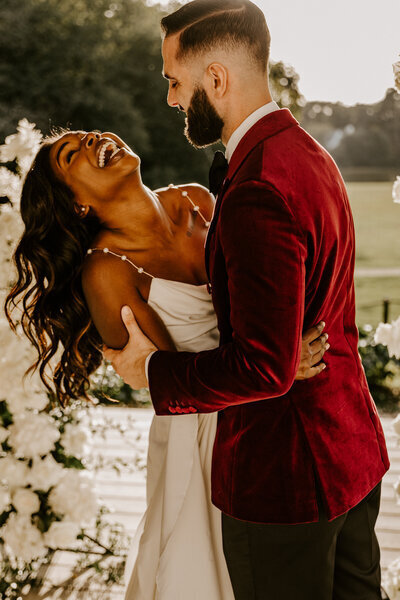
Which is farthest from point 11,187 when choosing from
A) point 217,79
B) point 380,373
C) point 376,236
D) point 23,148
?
point 376,236

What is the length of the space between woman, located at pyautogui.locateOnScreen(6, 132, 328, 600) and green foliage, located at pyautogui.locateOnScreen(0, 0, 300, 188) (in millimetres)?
7704

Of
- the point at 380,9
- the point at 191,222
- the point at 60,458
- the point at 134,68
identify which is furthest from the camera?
the point at 134,68

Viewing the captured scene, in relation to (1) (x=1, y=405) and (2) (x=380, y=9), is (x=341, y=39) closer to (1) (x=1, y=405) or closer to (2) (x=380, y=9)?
(2) (x=380, y=9)

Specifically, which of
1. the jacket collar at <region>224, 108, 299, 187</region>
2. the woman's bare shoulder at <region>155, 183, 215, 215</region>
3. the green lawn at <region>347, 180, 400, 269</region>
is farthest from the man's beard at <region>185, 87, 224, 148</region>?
the green lawn at <region>347, 180, 400, 269</region>

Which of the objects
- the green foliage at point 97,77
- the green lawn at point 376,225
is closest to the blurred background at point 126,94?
the green foliage at point 97,77

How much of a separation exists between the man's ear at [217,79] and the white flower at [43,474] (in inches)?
51.5

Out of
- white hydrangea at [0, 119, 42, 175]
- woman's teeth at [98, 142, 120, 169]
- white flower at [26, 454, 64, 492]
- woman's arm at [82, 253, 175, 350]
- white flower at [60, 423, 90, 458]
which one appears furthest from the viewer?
white flower at [60, 423, 90, 458]

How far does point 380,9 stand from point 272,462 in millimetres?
3649

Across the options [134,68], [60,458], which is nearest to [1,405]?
[60,458]

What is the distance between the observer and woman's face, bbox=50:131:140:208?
68.1 inches

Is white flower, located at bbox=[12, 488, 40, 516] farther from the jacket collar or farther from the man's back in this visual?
the jacket collar

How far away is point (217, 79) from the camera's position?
49.2 inches

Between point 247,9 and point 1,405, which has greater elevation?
point 247,9

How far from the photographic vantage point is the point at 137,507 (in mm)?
3219
